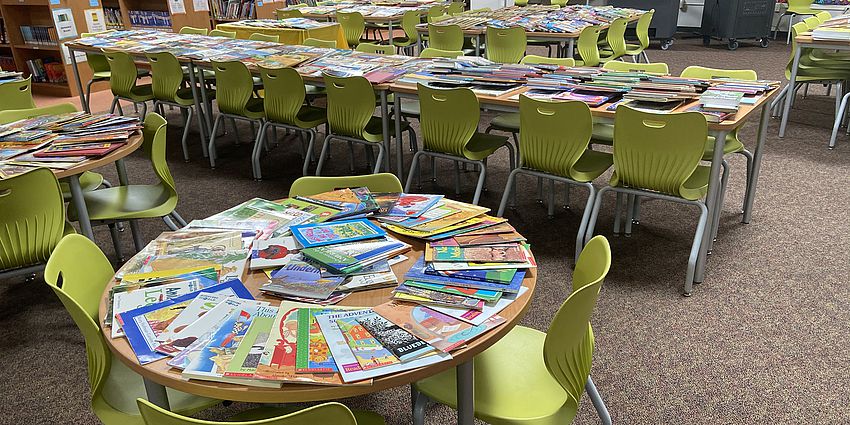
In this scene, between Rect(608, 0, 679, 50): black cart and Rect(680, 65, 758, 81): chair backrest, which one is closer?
Rect(680, 65, 758, 81): chair backrest

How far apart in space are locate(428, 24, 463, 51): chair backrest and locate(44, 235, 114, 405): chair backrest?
4660 millimetres

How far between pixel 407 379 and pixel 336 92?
9.45 feet

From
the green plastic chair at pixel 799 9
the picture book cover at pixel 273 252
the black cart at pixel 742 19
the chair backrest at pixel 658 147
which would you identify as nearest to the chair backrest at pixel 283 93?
the chair backrest at pixel 658 147

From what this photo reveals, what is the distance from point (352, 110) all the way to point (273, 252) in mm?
2229

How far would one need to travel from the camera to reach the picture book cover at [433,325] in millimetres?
1398

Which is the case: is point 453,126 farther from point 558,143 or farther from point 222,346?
point 222,346

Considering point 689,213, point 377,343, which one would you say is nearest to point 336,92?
point 689,213

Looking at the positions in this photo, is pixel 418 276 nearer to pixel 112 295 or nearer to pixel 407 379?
pixel 407 379

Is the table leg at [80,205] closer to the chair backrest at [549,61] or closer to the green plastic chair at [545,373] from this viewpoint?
the green plastic chair at [545,373]

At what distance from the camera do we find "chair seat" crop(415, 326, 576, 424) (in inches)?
62.6

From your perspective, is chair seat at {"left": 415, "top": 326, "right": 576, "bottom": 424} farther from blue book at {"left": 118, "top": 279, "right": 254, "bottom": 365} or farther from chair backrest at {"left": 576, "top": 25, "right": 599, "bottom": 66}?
chair backrest at {"left": 576, "top": 25, "right": 599, "bottom": 66}

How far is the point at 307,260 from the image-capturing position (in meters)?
1.75

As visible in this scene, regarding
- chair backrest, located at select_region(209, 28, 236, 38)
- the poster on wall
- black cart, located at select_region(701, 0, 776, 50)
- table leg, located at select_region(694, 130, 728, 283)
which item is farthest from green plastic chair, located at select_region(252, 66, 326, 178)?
black cart, located at select_region(701, 0, 776, 50)

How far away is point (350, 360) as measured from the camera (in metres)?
1.33
